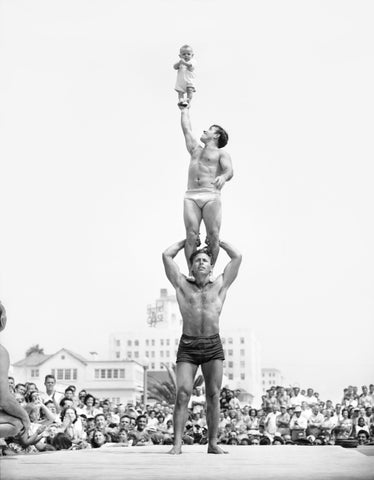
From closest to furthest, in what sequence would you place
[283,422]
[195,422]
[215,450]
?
[215,450], [195,422], [283,422]

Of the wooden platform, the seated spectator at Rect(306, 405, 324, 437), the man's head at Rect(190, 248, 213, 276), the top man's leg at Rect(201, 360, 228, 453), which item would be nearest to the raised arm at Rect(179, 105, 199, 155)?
the man's head at Rect(190, 248, 213, 276)

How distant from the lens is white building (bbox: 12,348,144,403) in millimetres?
88062

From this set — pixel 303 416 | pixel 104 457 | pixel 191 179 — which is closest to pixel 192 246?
pixel 191 179

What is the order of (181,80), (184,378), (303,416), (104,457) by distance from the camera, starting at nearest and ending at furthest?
(104,457), (184,378), (181,80), (303,416)

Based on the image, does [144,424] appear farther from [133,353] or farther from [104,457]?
[133,353]

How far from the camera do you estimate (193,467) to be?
659cm

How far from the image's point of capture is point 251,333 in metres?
164

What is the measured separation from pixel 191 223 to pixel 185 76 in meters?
2.68

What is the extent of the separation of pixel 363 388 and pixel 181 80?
44.9 feet

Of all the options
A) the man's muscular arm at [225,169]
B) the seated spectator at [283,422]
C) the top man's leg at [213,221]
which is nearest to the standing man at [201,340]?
the top man's leg at [213,221]

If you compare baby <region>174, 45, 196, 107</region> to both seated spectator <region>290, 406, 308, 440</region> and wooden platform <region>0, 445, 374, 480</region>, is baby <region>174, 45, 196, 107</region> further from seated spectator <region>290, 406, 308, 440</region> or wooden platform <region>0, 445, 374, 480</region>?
seated spectator <region>290, 406, 308, 440</region>

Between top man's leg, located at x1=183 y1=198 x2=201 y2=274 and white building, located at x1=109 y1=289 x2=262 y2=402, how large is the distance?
5374 inches

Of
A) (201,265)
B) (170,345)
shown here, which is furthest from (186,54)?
(170,345)

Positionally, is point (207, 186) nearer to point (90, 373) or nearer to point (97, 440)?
point (97, 440)
